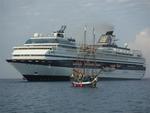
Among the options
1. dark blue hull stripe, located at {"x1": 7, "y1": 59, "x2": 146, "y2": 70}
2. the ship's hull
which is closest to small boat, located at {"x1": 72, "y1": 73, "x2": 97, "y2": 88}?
the ship's hull

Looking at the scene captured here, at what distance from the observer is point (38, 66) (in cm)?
11875

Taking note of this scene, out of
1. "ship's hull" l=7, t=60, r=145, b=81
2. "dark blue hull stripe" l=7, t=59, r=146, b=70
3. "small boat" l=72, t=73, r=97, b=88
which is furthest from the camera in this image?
"dark blue hull stripe" l=7, t=59, r=146, b=70

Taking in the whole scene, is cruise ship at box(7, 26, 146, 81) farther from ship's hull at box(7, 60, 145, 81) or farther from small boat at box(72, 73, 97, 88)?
small boat at box(72, 73, 97, 88)

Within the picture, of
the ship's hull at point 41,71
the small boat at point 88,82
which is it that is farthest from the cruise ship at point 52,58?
the small boat at point 88,82

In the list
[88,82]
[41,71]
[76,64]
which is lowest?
[88,82]

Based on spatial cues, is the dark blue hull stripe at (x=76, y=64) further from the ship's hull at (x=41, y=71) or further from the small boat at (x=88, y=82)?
the small boat at (x=88, y=82)

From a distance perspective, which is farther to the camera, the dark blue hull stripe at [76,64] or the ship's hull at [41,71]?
the dark blue hull stripe at [76,64]

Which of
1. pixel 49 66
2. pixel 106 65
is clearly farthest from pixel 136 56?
pixel 49 66

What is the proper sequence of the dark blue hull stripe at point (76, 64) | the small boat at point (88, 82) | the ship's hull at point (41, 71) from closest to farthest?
the small boat at point (88, 82)
the ship's hull at point (41, 71)
the dark blue hull stripe at point (76, 64)

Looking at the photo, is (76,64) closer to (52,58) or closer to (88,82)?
(52,58)

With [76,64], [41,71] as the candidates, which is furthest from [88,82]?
[76,64]

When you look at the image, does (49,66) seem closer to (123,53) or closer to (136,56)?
(123,53)

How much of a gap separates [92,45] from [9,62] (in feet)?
106

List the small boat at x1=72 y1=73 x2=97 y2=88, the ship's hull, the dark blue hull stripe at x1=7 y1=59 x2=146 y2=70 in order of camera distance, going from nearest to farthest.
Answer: the small boat at x1=72 y1=73 x2=97 y2=88 < the ship's hull < the dark blue hull stripe at x1=7 y1=59 x2=146 y2=70
